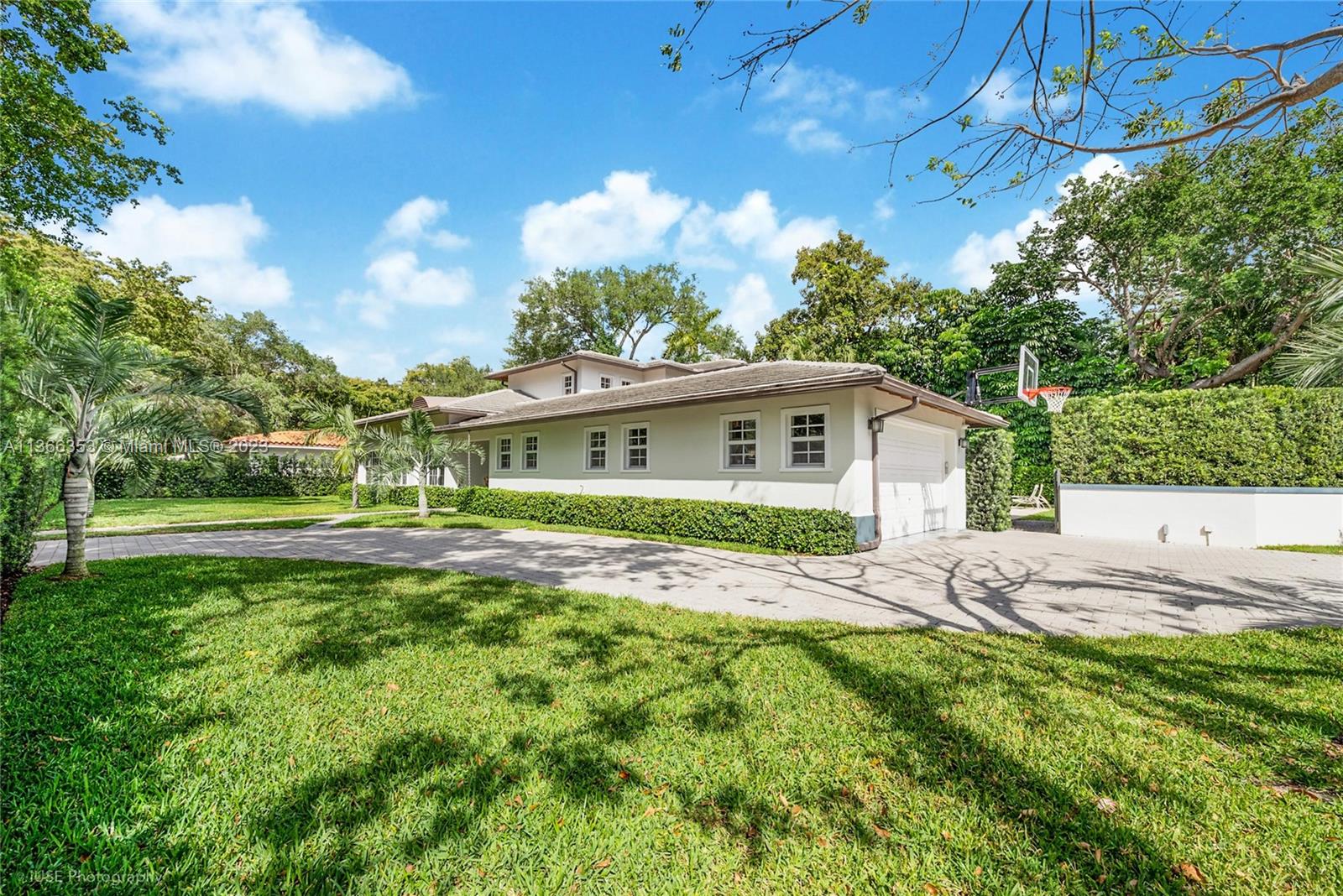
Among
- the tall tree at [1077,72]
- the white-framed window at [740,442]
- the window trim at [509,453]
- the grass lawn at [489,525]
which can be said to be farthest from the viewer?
the window trim at [509,453]

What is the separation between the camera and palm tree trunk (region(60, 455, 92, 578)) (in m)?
6.03

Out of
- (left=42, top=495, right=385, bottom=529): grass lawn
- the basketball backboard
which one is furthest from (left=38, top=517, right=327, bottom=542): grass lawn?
the basketball backboard

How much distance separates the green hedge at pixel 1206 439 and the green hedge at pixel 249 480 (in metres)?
27.2

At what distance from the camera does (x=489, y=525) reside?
13984 mm

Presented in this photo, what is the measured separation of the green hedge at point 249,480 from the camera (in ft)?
71.6

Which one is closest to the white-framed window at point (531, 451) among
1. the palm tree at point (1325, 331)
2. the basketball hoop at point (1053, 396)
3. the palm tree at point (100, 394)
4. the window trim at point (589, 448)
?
the window trim at point (589, 448)

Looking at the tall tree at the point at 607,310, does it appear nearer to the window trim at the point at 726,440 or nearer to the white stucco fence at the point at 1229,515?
the window trim at the point at 726,440

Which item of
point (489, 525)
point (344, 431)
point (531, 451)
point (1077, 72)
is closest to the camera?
point (1077, 72)

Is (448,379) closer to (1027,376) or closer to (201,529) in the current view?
(201,529)

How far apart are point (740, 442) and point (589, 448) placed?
5.50 m

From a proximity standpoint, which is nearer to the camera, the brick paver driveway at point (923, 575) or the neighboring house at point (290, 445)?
the brick paver driveway at point (923, 575)

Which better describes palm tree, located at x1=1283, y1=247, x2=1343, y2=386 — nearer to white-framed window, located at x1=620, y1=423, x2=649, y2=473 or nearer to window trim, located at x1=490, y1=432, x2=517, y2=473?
white-framed window, located at x1=620, y1=423, x2=649, y2=473

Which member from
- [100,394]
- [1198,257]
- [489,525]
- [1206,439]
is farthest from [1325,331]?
[1198,257]

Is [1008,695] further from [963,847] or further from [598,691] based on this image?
[598,691]
